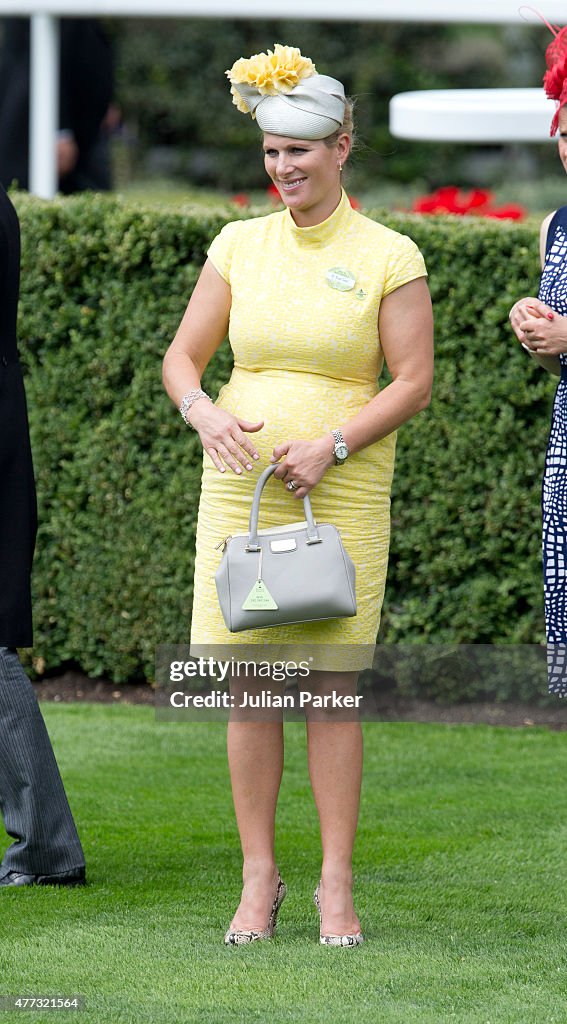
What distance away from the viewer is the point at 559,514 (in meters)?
3.91

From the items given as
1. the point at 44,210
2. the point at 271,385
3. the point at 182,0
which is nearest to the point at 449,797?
the point at 271,385

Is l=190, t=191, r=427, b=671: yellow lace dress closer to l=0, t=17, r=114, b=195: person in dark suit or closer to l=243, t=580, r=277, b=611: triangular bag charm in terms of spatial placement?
l=243, t=580, r=277, b=611: triangular bag charm

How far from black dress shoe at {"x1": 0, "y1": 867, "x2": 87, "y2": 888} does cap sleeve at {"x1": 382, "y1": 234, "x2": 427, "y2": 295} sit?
184 cm

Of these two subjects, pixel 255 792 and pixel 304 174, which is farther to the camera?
pixel 255 792

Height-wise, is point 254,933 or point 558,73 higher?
point 558,73

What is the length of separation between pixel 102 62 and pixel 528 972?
8.62 metres

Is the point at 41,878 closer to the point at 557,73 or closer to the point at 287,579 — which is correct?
the point at 287,579

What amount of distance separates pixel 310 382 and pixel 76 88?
7.92 m

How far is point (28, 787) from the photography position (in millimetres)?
4367

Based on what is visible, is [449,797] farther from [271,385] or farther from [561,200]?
[561,200]

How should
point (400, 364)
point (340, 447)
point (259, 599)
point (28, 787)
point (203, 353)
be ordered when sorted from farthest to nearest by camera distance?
point (28, 787) < point (203, 353) < point (400, 364) < point (340, 447) < point (259, 599)

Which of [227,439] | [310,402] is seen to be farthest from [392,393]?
[227,439]

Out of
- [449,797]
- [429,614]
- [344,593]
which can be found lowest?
[449,797]

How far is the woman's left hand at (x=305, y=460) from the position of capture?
3.73m
